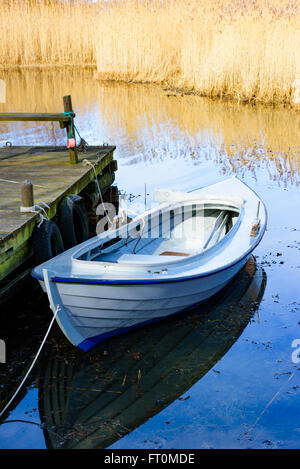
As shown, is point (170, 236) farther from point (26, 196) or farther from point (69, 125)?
point (69, 125)

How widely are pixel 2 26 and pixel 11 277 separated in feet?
70.2

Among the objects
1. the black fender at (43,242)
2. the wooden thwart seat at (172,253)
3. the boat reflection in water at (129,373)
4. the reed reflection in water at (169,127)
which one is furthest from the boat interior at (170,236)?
the reed reflection in water at (169,127)

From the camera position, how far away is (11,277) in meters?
6.62

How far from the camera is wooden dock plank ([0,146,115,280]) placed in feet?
19.9

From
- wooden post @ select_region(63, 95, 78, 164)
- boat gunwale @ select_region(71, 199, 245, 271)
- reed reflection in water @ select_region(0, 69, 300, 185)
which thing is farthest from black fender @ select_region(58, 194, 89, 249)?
reed reflection in water @ select_region(0, 69, 300, 185)

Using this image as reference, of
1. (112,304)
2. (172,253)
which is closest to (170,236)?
(172,253)

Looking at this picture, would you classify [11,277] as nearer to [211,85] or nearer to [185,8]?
[211,85]

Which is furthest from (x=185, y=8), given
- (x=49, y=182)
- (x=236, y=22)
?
(x=49, y=182)

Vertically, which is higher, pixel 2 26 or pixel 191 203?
pixel 2 26

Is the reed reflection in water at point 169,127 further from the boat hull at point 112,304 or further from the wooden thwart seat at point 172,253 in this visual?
the boat hull at point 112,304

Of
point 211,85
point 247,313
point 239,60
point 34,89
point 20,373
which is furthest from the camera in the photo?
point 34,89

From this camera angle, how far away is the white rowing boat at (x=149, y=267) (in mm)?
5355

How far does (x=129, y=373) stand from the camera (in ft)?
17.3

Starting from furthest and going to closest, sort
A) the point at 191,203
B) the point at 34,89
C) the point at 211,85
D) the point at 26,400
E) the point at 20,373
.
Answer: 1. the point at 34,89
2. the point at 211,85
3. the point at 191,203
4. the point at 20,373
5. the point at 26,400
